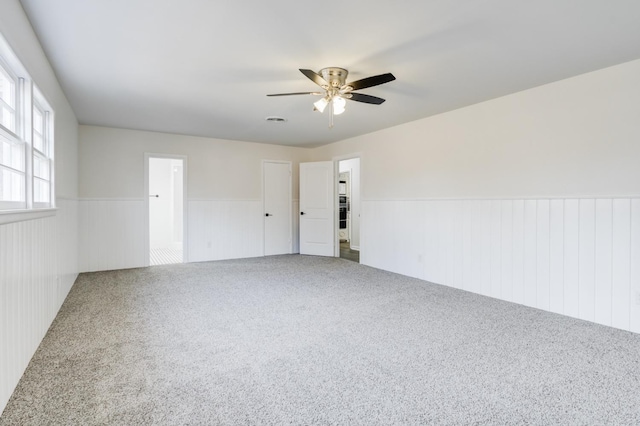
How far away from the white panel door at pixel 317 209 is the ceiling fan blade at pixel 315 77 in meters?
3.74

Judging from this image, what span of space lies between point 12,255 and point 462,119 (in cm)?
452

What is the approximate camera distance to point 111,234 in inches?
213

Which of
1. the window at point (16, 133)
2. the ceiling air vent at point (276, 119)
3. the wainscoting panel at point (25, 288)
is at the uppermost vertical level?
the ceiling air vent at point (276, 119)

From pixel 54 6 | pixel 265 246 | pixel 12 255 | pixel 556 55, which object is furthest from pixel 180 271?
pixel 556 55

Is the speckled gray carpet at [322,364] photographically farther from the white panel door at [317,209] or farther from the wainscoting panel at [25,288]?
the white panel door at [317,209]

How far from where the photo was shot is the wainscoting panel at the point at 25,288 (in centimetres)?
176

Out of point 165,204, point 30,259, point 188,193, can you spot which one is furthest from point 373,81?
point 165,204

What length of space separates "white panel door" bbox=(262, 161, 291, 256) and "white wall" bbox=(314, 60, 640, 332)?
8.75ft

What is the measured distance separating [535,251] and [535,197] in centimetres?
58

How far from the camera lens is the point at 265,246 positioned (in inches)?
271

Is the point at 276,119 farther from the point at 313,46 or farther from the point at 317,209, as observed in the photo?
the point at 317,209

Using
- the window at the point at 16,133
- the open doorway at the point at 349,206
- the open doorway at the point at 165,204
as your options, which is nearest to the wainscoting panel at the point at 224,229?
the open doorway at the point at 349,206

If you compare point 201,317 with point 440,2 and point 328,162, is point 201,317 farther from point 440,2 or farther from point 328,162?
point 328,162

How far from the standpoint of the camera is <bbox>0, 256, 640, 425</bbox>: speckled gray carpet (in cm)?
173
